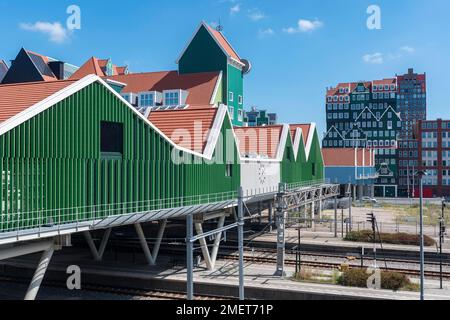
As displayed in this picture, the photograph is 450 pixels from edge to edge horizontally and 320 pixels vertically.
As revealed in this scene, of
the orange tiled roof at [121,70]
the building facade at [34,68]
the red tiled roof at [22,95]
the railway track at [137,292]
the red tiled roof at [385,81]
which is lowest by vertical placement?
the railway track at [137,292]

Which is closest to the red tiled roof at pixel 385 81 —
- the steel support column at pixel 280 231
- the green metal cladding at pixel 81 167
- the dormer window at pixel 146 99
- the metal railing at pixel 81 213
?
the dormer window at pixel 146 99

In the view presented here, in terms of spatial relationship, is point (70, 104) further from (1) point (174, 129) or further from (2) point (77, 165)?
(1) point (174, 129)

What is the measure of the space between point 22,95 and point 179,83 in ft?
108

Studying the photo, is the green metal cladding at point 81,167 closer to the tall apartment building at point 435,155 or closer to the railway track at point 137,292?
the railway track at point 137,292

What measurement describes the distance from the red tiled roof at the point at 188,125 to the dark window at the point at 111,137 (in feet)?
24.0

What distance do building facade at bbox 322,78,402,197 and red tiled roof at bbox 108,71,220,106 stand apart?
63.2m

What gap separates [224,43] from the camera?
54.4 metres

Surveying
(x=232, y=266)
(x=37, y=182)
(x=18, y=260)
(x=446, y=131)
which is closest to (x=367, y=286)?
(x=232, y=266)

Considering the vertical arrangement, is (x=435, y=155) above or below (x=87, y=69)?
below

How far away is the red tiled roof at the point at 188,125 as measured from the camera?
30.3 m

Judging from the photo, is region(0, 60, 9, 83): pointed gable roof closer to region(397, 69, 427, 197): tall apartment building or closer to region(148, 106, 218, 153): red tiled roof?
region(148, 106, 218, 153): red tiled roof

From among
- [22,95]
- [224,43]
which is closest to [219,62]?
[224,43]

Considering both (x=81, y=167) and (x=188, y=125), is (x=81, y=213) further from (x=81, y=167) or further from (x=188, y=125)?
(x=188, y=125)

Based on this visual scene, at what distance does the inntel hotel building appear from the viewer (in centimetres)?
10194
